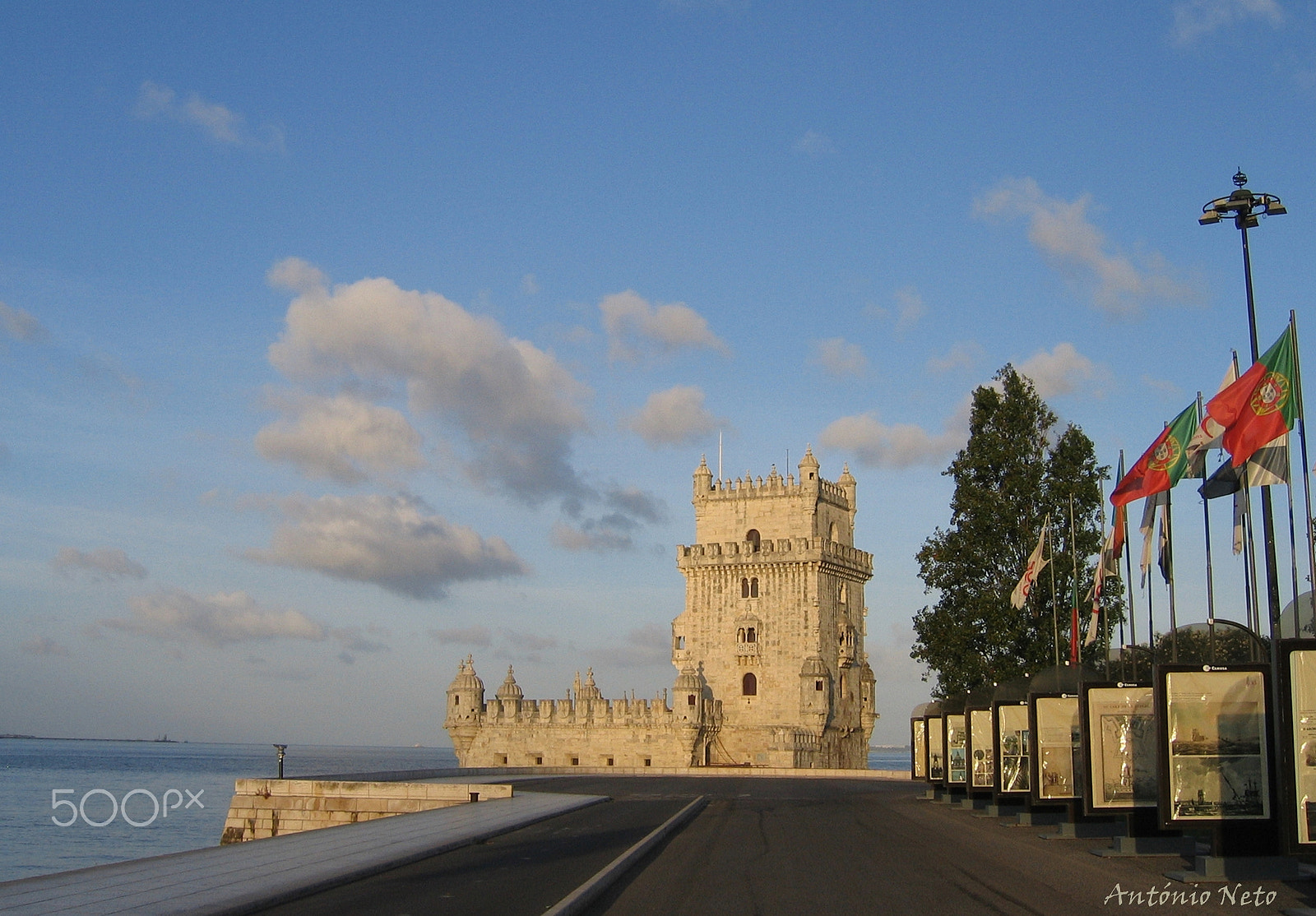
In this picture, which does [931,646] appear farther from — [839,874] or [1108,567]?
[839,874]

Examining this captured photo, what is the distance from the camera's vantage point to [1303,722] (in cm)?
1484

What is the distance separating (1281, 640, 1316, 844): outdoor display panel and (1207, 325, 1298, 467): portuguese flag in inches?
147

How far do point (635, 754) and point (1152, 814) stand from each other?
163 feet

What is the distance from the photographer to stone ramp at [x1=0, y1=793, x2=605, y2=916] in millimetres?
13195

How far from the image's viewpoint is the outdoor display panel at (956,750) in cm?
3256

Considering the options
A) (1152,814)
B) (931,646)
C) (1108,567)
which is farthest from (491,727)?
(1152,814)

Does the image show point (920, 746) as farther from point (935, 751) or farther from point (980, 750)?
point (980, 750)

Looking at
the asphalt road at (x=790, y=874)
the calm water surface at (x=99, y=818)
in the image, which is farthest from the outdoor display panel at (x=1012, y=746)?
the calm water surface at (x=99, y=818)

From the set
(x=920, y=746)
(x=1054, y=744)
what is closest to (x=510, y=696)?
(x=920, y=746)

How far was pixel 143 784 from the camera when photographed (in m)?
114

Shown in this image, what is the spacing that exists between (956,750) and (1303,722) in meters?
18.9
